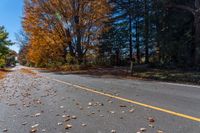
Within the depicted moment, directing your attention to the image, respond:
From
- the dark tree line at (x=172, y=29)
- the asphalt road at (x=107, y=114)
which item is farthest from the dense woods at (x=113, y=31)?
the asphalt road at (x=107, y=114)

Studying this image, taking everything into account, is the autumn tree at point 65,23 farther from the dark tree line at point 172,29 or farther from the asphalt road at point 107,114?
the asphalt road at point 107,114

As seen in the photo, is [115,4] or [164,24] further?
[115,4]

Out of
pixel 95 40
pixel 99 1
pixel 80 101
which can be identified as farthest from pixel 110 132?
pixel 95 40

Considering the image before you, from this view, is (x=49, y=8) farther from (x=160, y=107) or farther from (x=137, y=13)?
(x=160, y=107)

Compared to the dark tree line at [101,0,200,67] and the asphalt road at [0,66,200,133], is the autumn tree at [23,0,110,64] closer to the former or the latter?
the dark tree line at [101,0,200,67]

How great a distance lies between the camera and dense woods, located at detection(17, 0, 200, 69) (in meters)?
24.2

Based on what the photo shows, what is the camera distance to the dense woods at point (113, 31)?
79.6ft

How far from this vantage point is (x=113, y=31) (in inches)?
1443

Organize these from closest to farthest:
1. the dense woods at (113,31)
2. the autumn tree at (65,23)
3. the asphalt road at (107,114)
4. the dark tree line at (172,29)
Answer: the asphalt road at (107,114)
the dark tree line at (172,29)
the dense woods at (113,31)
the autumn tree at (65,23)

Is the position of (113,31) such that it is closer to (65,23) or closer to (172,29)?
(65,23)

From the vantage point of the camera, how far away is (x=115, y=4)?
3606cm

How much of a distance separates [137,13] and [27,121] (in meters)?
23.9

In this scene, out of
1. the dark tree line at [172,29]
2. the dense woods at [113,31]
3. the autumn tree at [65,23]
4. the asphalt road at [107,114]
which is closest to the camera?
the asphalt road at [107,114]

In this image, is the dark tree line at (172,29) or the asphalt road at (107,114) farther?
the dark tree line at (172,29)
